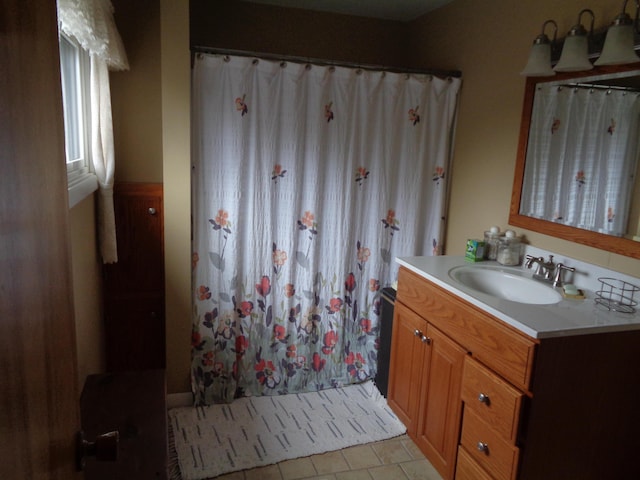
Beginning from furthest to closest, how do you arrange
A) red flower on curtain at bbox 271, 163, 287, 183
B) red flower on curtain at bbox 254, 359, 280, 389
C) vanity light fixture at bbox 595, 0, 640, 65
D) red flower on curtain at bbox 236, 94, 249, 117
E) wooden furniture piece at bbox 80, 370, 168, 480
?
red flower on curtain at bbox 254, 359, 280, 389 < red flower on curtain at bbox 271, 163, 287, 183 < red flower on curtain at bbox 236, 94, 249, 117 < vanity light fixture at bbox 595, 0, 640, 65 < wooden furniture piece at bbox 80, 370, 168, 480

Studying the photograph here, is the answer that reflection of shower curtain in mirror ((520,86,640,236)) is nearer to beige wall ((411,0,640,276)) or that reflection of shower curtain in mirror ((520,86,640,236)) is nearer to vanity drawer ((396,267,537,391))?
beige wall ((411,0,640,276))

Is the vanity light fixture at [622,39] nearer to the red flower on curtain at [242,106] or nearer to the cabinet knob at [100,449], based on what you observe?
the red flower on curtain at [242,106]

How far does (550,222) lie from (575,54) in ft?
2.32

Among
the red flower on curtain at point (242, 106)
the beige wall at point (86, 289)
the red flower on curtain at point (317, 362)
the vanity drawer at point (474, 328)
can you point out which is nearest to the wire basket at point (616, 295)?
the vanity drawer at point (474, 328)

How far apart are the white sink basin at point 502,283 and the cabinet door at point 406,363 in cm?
29

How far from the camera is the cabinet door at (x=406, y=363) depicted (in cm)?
222

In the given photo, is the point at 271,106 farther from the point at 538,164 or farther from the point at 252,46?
the point at 538,164

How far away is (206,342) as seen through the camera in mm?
2627

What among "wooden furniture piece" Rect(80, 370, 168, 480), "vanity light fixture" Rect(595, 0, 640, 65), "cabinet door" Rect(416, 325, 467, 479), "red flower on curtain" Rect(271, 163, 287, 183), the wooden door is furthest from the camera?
"red flower on curtain" Rect(271, 163, 287, 183)

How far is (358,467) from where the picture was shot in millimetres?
2211

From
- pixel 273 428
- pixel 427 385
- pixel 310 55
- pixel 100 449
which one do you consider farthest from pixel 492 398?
pixel 310 55

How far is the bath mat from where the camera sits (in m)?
2.24

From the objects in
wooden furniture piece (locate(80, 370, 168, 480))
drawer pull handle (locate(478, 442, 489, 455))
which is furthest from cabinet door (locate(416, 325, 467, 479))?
wooden furniture piece (locate(80, 370, 168, 480))

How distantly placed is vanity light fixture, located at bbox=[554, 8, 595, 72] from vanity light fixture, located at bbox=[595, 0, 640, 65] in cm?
11
